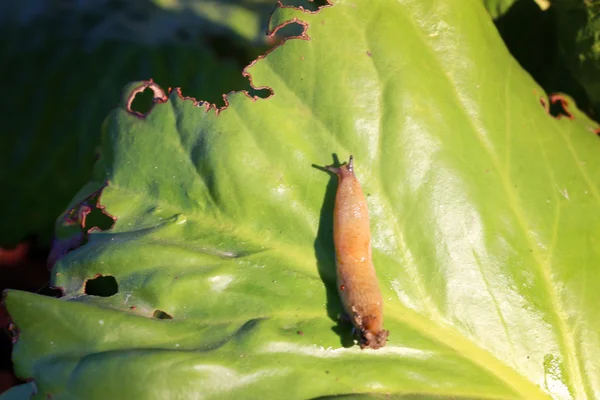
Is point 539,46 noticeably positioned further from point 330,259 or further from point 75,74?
point 75,74

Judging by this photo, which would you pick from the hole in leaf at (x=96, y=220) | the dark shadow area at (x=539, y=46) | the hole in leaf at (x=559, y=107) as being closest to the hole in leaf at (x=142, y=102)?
the hole in leaf at (x=96, y=220)

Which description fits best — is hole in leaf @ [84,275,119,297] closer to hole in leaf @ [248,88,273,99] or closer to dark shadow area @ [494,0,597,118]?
hole in leaf @ [248,88,273,99]

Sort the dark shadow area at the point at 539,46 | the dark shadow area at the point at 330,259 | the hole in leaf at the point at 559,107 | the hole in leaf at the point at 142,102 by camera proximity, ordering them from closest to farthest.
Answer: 1. the dark shadow area at the point at 330,259
2. the hole in leaf at the point at 559,107
3. the dark shadow area at the point at 539,46
4. the hole in leaf at the point at 142,102

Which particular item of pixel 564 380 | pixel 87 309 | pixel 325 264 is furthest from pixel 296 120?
pixel 564 380

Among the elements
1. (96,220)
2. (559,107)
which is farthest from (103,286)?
(559,107)

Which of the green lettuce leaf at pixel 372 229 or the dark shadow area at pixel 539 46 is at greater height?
the dark shadow area at pixel 539 46

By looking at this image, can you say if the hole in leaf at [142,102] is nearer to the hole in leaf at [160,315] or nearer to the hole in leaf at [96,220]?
the hole in leaf at [96,220]

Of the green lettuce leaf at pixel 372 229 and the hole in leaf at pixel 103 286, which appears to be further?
the hole in leaf at pixel 103 286
